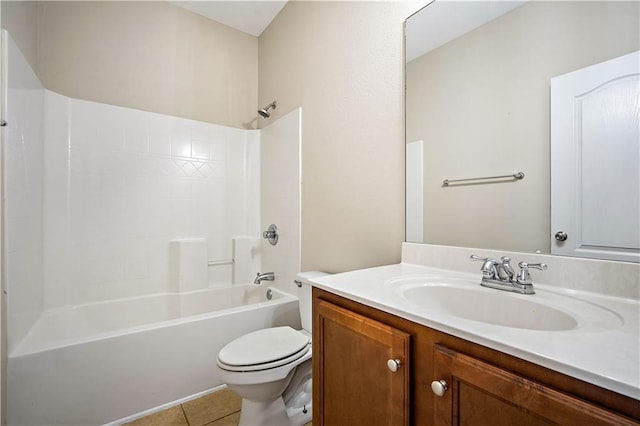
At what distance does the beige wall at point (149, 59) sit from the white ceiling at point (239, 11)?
0.06 metres

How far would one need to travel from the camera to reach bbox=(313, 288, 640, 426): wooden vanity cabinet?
44 cm

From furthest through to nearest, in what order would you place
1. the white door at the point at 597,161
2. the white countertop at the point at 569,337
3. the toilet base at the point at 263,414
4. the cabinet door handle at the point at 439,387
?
the toilet base at the point at 263,414 → the white door at the point at 597,161 → the cabinet door handle at the point at 439,387 → the white countertop at the point at 569,337

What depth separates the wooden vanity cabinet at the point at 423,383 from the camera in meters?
0.44

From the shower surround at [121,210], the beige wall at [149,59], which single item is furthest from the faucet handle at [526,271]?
the beige wall at [149,59]

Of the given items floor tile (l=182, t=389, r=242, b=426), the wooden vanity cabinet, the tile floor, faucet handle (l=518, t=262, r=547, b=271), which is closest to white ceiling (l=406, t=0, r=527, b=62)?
faucet handle (l=518, t=262, r=547, b=271)

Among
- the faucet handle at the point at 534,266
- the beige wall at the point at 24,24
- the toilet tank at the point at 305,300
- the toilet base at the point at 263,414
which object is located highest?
the beige wall at the point at 24,24

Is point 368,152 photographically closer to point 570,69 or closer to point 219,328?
point 570,69

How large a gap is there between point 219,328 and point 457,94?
5.71 feet

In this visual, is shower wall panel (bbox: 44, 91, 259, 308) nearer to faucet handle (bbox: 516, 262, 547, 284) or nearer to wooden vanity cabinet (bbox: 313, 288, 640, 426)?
wooden vanity cabinet (bbox: 313, 288, 640, 426)

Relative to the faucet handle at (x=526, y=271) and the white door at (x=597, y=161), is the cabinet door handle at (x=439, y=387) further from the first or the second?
the white door at (x=597, y=161)

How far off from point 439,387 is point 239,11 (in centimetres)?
275

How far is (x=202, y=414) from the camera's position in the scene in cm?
150

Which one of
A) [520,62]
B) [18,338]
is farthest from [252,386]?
[520,62]

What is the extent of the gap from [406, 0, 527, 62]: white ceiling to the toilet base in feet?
5.67
